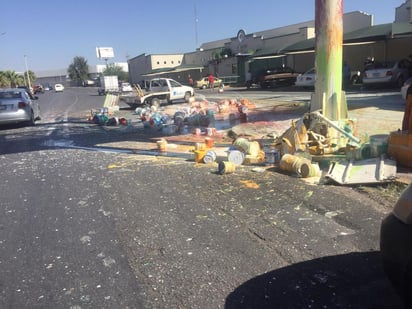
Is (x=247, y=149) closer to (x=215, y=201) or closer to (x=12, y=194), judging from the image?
(x=215, y=201)

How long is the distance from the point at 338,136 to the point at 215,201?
3.21 metres

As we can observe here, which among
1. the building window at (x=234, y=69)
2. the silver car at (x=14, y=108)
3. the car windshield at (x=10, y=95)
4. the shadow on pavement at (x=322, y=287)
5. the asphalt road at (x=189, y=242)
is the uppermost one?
the building window at (x=234, y=69)

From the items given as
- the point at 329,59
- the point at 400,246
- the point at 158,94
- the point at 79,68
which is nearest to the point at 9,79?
the point at 79,68

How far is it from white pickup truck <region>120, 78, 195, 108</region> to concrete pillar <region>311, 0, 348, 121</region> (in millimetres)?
14534

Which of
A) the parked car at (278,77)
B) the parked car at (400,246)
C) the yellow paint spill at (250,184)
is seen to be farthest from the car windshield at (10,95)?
the parked car at (278,77)

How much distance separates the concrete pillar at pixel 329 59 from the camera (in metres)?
7.36

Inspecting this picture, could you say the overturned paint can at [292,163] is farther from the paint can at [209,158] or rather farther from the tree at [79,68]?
the tree at [79,68]

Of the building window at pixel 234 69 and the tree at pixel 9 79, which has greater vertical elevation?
the tree at pixel 9 79

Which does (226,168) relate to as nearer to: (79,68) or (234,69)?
(234,69)

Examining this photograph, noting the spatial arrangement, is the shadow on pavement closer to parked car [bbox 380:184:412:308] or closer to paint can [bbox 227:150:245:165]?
parked car [bbox 380:184:412:308]

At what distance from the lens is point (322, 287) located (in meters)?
3.08

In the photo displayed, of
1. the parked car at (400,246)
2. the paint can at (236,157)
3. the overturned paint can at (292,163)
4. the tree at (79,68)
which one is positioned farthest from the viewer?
the tree at (79,68)

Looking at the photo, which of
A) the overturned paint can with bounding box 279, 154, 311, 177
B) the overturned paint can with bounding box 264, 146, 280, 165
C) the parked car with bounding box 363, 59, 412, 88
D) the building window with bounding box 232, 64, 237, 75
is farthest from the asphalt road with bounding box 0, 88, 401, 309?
the building window with bounding box 232, 64, 237, 75

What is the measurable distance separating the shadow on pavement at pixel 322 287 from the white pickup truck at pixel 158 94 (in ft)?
61.2
